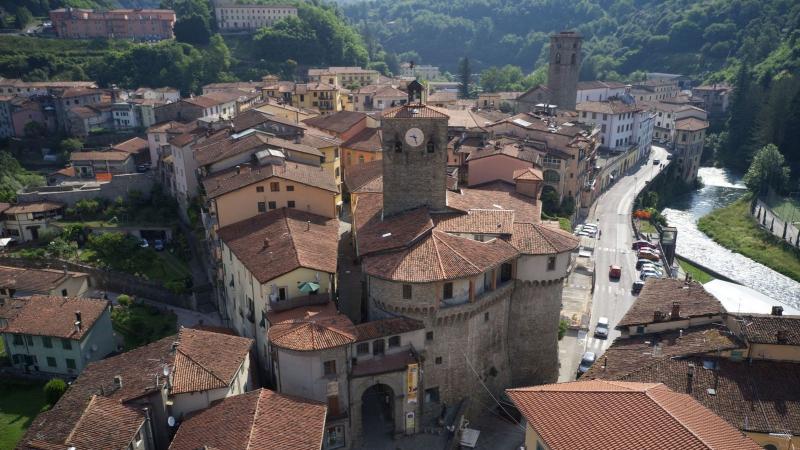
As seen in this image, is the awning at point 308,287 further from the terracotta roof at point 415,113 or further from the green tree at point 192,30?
the green tree at point 192,30

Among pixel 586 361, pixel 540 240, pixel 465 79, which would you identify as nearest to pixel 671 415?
pixel 540 240

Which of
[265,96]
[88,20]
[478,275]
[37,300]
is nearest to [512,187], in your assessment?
[478,275]

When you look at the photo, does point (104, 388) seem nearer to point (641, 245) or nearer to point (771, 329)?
point (771, 329)

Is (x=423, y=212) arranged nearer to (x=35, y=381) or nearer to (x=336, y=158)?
(x=336, y=158)

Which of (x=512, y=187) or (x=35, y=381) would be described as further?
(x=512, y=187)

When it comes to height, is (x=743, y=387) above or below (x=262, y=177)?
below

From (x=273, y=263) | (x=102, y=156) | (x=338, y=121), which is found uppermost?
(x=338, y=121)

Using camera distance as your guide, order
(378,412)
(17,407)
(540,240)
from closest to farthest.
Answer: (378,412), (540,240), (17,407)
